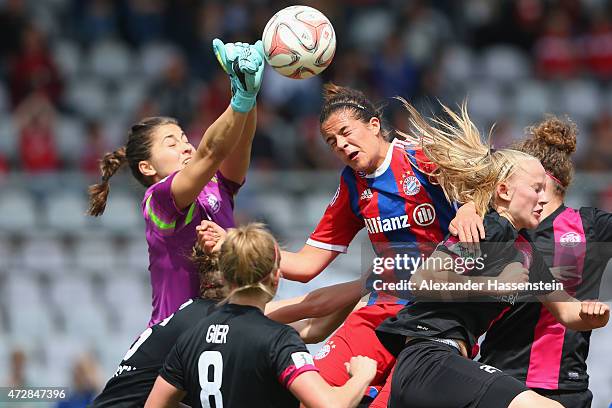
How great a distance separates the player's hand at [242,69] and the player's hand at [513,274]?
1.43 m

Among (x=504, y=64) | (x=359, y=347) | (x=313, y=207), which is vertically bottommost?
(x=313, y=207)

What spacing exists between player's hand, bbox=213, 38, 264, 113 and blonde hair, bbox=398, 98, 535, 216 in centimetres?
104

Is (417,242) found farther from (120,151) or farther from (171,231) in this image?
(120,151)

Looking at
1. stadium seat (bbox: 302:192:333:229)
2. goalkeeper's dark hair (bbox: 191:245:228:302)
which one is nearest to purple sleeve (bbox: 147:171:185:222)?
goalkeeper's dark hair (bbox: 191:245:228:302)

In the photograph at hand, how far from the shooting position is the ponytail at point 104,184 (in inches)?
239

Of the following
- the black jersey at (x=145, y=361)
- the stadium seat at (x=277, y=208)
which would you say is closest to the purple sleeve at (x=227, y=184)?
the black jersey at (x=145, y=361)

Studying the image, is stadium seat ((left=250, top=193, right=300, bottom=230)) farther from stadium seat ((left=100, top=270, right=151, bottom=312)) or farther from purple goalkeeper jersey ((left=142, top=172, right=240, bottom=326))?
purple goalkeeper jersey ((left=142, top=172, right=240, bottom=326))

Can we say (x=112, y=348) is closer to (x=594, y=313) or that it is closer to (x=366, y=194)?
(x=366, y=194)

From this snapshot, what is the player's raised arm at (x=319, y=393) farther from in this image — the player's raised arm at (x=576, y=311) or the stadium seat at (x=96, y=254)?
the stadium seat at (x=96, y=254)

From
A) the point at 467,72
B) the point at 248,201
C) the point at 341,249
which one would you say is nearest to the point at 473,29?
the point at 467,72

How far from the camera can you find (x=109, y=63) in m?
14.1

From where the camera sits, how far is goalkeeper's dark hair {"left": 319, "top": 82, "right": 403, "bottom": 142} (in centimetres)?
588

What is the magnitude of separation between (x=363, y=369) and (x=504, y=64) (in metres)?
9.78

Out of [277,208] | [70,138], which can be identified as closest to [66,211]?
[70,138]
